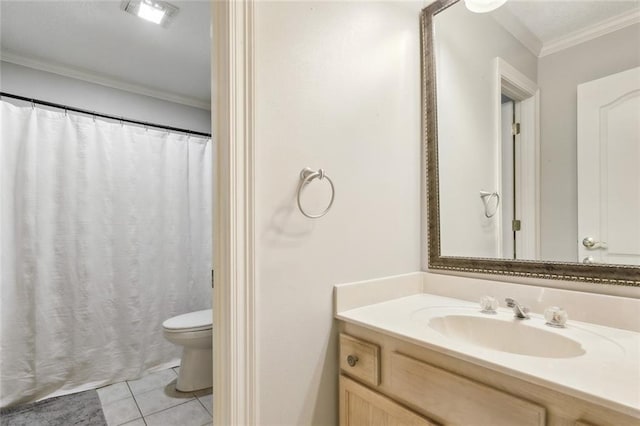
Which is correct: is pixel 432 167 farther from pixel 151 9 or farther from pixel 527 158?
pixel 151 9

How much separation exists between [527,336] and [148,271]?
2.33 m

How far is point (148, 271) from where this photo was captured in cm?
229

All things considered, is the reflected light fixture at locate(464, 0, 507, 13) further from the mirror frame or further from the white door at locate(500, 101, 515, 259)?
the white door at locate(500, 101, 515, 259)

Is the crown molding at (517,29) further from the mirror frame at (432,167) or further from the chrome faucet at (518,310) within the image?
the chrome faucet at (518,310)

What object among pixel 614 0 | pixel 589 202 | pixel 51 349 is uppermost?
pixel 614 0

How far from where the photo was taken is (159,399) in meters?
1.92

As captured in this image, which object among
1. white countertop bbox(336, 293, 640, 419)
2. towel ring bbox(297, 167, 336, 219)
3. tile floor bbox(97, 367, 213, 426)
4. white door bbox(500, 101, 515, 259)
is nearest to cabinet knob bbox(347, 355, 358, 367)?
white countertop bbox(336, 293, 640, 419)

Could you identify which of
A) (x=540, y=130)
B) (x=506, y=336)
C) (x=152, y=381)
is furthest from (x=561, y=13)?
(x=152, y=381)

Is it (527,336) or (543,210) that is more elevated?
(543,210)

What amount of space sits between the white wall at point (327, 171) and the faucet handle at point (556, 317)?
52cm

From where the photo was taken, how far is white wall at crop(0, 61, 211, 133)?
80.1 inches

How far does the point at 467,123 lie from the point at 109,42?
216cm

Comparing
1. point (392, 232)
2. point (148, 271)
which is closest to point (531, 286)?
point (392, 232)

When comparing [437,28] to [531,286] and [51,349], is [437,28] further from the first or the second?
[51,349]
